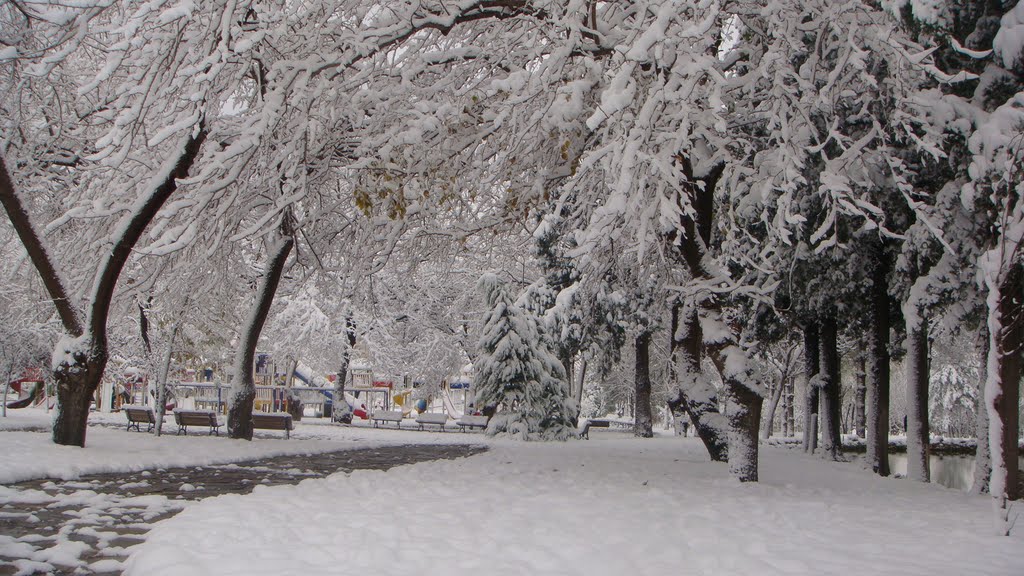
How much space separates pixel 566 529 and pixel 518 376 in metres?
17.4

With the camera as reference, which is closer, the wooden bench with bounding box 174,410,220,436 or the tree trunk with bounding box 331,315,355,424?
the wooden bench with bounding box 174,410,220,436

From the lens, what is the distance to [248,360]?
17.8m

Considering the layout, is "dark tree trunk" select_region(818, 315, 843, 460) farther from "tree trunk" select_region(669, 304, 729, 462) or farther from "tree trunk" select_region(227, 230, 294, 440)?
"tree trunk" select_region(227, 230, 294, 440)

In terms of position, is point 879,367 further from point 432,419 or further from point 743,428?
point 432,419

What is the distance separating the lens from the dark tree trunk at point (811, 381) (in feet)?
70.4

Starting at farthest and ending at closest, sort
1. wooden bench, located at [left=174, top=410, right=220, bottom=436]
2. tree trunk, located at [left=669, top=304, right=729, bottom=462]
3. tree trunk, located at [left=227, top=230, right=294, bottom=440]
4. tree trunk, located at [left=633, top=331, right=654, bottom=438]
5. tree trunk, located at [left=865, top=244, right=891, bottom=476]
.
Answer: tree trunk, located at [left=633, top=331, right=654, bottom=438], wooden bench, located at [left=174, top=410, right=220, bottom=436], tree trunk, located at [left=227, top=230, right=294, bottom=440], tree trunk, located at [left=865, top=244, right=891, bottom=476], tree trunk, located at [left=669, top=304, right=729, bottom=462]

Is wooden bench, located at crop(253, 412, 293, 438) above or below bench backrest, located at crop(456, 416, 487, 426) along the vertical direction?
above

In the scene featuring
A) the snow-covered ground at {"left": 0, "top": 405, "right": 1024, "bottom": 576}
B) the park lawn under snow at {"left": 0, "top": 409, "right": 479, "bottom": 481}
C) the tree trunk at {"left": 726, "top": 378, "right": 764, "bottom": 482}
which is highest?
the tree trunk at {"left": 726, "top": 378, "right": 764, "bottom": 482}

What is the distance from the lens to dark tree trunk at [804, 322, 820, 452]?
21.5 m

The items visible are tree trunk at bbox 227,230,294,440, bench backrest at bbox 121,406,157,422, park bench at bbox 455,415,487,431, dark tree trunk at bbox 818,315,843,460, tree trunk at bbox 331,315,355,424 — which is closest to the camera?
tree trunk at bbox 227,230,294,440

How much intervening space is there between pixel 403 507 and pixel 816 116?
31.1ft

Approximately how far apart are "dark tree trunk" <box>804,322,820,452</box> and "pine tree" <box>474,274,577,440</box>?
760cm

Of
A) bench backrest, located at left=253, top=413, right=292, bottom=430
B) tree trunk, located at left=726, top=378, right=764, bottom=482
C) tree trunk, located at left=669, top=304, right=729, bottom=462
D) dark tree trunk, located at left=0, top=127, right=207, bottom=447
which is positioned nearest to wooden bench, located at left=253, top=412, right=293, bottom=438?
bench backrest, located at left=253, top=413, right=292, bottom=430

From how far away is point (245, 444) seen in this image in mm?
16172
